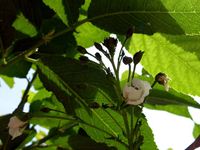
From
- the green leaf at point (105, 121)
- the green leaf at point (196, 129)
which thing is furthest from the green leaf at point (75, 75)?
the green leaf at point (196, 129)

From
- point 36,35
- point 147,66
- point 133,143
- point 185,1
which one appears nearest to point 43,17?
point 36,35

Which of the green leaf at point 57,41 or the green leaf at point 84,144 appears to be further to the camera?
the green leaf at point 57,41

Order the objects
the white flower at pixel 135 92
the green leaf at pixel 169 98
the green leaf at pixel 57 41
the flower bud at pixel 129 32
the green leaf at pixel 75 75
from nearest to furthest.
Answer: the white flower at pixel 135 92 → the flower bud at pixel 129 32 → the green leaf at pixel 75 75 → the green leaf at pixel 169 98 → the green leaf at pixel 57 41

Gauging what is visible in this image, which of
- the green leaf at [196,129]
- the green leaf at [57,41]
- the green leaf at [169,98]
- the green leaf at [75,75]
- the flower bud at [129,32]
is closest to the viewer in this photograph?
the flower bud at [129,32]

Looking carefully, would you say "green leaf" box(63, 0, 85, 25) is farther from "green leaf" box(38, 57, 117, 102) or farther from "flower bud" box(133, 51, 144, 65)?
"flower bud" box(133, 51, 144, 65)

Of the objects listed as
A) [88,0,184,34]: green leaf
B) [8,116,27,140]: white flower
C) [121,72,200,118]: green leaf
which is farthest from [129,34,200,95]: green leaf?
[8,116,27,140]: white flower

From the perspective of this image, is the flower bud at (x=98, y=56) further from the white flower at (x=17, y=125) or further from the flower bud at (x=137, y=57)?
the white flower at (x=17, y=125)
